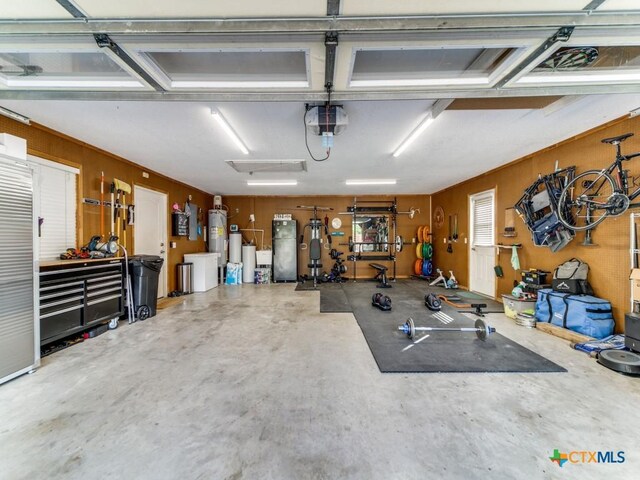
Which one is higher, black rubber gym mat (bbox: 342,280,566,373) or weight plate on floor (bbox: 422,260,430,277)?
weight plate on floor (bbox: 422,260,430,277)

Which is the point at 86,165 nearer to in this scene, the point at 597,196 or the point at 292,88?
the point at 292,88

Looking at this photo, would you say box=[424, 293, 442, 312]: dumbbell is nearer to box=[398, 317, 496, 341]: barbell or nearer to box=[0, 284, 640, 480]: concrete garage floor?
box=[398, 317, 496, 341]: barbell

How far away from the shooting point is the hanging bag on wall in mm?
3377

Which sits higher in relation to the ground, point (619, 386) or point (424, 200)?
point (424, 200)

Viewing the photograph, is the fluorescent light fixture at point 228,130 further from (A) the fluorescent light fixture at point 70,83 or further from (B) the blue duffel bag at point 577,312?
(B) the blue duffel bag at point 577,312

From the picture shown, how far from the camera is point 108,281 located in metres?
3.68

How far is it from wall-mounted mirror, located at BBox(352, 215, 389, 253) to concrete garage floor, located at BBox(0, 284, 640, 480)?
5504 mm

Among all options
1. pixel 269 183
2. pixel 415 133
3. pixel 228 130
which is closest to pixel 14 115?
pixel 228 130

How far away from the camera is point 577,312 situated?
10.6ft

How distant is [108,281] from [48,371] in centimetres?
141

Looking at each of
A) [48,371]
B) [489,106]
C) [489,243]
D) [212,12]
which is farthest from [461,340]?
[48,371]

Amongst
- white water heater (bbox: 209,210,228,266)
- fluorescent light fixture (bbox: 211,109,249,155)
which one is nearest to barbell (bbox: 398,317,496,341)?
fluorescent light fixture (bbox: 211,109,249,155)

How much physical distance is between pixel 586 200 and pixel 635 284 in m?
1.11

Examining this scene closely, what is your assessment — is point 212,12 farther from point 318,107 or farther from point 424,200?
point 424,200
